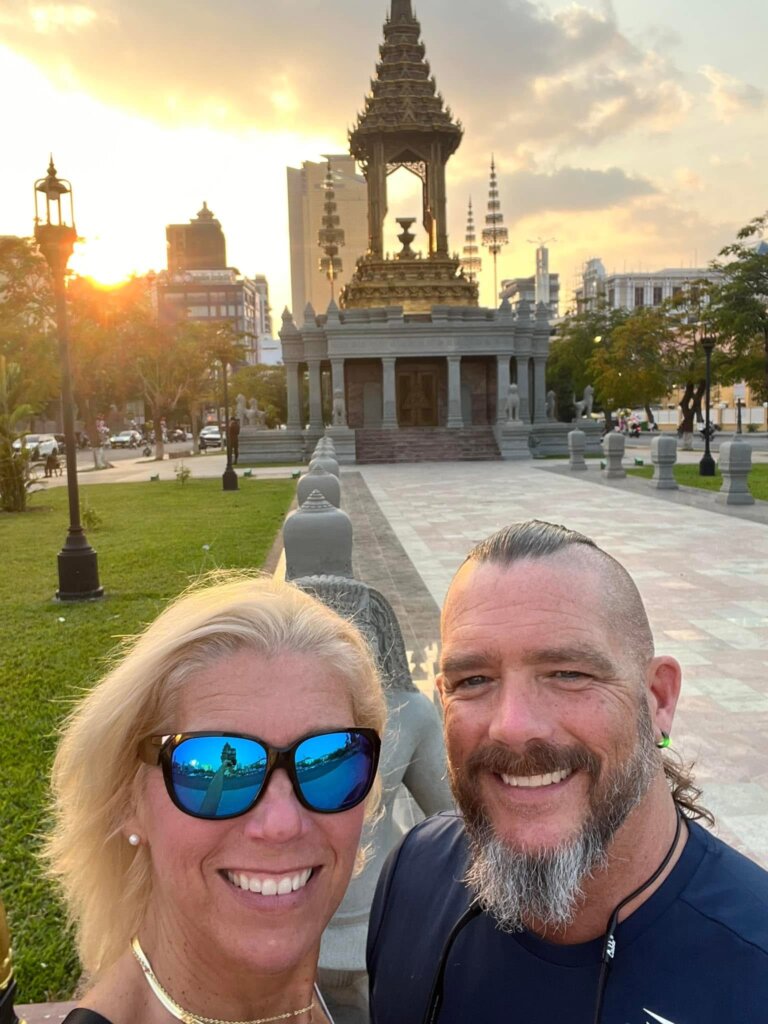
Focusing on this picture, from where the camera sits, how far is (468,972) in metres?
1.75

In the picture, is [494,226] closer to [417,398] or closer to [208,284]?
[417,398]

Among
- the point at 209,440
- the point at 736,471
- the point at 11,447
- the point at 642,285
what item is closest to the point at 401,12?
the point at 209,440

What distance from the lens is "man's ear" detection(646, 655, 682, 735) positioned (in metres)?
1.86

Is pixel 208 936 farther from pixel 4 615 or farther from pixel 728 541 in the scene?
pixel 728 541

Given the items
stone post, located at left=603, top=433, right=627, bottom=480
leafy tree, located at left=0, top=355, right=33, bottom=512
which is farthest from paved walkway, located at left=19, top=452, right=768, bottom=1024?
leafy tree, located at left=0, top=355, right=33, bottom=512

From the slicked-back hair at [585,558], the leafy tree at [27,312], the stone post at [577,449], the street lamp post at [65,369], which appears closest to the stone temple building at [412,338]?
the stone post at [577,449]

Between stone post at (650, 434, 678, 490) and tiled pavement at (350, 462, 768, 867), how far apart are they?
0.55m

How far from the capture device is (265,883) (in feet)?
4.94

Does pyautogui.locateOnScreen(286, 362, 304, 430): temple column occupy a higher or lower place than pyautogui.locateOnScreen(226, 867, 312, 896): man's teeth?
higher

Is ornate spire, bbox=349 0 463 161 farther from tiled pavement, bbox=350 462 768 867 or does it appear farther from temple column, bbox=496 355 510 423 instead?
tiled pavement, bbox=350 462 768 867

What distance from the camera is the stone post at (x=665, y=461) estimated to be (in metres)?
22.6

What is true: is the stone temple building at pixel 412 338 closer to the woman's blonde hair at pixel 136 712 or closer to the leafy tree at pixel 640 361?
the leafy tree at pixel 640 361

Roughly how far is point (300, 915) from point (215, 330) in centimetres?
6201

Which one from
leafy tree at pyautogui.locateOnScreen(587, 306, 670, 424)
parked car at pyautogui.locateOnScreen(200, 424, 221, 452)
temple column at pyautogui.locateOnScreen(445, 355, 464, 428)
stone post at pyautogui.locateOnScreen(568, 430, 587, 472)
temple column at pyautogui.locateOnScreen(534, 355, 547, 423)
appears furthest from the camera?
parked car at pyautogui.locateOnScreen(200, 424, 221, 452)
